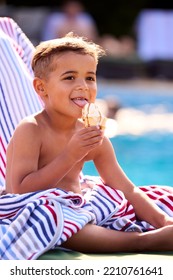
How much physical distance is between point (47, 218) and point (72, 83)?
1.91 feet

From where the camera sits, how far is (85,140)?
3.55 m

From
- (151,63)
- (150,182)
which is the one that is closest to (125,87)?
(151,63)

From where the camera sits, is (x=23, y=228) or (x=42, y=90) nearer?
(x=23, y=228)

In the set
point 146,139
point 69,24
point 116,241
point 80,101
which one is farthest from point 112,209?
point 69,24

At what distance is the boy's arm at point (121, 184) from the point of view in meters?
3.92

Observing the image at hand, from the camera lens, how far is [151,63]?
15891 mm

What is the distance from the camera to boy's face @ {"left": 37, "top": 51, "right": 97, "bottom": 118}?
3703mm

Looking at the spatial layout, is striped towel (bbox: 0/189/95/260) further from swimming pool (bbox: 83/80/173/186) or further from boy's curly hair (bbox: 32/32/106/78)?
swimming pool (bbox: 83/80/173/186)

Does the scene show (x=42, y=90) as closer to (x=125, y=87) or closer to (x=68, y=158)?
(x=68, y=158)

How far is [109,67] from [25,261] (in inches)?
470

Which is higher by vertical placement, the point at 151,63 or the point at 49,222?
the point at 151,63

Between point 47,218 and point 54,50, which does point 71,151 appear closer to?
point 47,218

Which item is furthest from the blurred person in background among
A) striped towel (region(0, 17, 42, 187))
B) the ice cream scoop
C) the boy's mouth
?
the ice cream scoop

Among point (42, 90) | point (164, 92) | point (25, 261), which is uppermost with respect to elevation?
point (164, 92)
